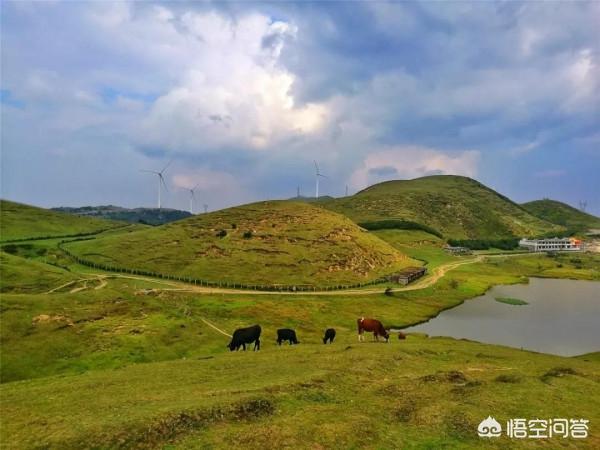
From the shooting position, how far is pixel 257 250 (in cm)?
14488

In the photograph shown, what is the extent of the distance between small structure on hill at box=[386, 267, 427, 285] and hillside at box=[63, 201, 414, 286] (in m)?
5.91

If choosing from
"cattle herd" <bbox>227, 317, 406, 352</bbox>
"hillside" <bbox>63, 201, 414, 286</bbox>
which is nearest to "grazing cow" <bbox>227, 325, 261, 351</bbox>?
"cattle herd" <bbox>227, 317, 406, 352</bbox>

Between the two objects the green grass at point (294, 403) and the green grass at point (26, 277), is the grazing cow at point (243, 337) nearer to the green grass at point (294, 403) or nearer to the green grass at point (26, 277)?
the green grass at point (294, 403)

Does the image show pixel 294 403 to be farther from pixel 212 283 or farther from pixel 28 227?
pixel 28 227

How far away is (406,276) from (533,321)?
48916 mm

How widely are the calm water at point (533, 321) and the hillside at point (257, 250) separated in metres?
42.4

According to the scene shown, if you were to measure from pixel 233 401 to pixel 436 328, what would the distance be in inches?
2917

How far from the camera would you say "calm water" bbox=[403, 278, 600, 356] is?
74.4 meters

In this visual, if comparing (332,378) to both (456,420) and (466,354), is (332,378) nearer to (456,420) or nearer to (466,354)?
(456,420)

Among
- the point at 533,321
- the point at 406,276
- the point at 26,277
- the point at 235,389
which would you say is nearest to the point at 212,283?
the point at 26,277

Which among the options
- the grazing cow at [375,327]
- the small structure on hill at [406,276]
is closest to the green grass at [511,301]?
the small structure on hill at [406,276]

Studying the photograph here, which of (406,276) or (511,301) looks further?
(406,276)

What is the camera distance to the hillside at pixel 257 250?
129137 mm

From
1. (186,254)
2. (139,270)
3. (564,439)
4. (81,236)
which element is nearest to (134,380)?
(564,439)
